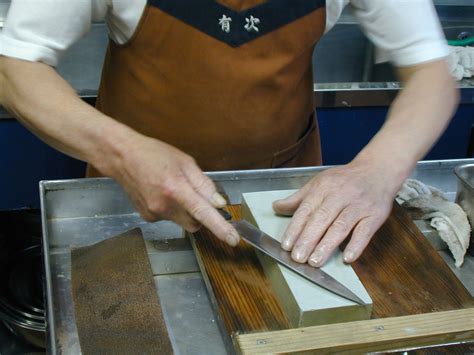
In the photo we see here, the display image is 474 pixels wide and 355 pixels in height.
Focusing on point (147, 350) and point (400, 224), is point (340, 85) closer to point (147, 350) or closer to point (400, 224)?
point (400, 224)

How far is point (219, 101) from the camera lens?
1263mm

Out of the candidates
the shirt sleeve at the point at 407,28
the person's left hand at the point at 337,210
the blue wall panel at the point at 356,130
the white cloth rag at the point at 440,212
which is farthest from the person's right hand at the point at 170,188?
the blue wall panel at the point at 356,130

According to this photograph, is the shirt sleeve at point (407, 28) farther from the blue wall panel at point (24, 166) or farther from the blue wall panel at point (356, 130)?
the blue wall panel at point (24, 166)

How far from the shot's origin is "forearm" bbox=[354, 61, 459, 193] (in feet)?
3.69

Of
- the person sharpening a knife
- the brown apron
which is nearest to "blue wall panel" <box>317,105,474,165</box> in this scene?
the person sharpening a knife

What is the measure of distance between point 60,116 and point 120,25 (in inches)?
10.5

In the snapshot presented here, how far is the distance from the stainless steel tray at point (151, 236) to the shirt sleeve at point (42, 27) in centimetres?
23

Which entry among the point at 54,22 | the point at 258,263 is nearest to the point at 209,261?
the point at 258,263

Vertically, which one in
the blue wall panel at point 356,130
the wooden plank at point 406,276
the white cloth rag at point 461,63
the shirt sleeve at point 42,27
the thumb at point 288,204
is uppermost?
the shirt sleeve at point 42,27

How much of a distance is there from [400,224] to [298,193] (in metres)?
0.20

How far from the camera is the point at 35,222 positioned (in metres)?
2.17

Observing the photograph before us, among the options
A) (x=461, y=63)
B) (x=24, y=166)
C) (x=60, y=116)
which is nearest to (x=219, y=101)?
(x=60, y=116)

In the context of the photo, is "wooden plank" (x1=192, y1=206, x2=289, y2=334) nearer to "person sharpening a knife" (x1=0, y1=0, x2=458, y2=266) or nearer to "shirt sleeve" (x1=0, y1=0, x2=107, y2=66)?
"person sharpening a knife" (x1=0, y1=0, x2=458, y2=266)

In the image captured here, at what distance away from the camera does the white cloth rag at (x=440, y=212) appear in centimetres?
111
